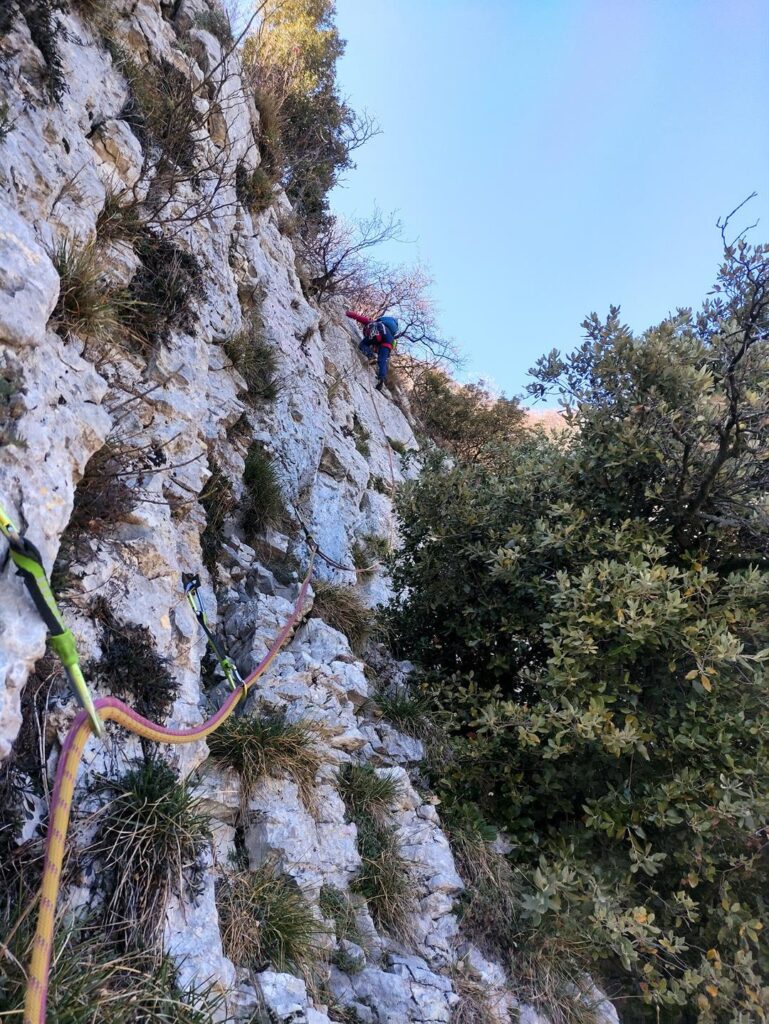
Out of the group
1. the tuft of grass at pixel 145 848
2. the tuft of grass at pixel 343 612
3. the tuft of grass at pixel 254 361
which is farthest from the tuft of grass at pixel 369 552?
the tuft of grass at pixel 145 848

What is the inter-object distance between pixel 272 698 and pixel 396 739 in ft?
4.15

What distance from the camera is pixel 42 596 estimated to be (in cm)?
191

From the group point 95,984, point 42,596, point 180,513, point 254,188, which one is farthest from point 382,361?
point 95,984

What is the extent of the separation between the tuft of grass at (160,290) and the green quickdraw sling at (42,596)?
10.4 feet

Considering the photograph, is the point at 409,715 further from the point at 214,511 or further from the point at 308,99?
the point at 308,99

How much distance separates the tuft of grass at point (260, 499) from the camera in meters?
6.15

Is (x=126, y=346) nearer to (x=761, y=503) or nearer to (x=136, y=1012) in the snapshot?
(x=136, y=1012)

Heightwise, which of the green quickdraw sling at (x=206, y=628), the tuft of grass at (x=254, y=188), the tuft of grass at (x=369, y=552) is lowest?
the green quickdraw sling at (x=206, y=628)

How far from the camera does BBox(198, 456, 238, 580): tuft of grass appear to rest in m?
5.26

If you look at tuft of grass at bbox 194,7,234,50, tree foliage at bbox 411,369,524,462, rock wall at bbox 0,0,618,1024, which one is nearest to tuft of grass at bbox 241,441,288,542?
rock wall at bbox 0,0,618,1024

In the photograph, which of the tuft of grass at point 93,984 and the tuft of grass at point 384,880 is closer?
the tuft of grass at point 93,984

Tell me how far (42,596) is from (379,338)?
11552 mm

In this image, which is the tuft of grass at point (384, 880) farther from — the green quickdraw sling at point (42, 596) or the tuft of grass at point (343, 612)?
the green quickdraw sling at point (42, 596)

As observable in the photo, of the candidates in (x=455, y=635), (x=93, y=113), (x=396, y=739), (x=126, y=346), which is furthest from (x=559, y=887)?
(x=93, y=113)
